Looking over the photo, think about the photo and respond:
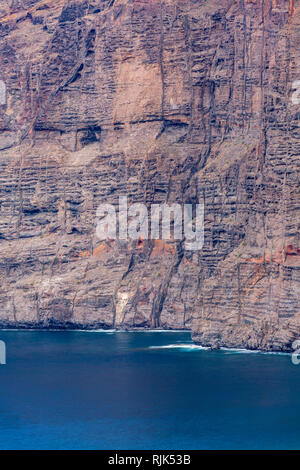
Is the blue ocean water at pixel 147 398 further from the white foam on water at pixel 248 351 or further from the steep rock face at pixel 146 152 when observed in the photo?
the steep rock face at pixel 146 152

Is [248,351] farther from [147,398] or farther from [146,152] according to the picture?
[146,152]

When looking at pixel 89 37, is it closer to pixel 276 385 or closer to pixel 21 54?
pixel 21 54

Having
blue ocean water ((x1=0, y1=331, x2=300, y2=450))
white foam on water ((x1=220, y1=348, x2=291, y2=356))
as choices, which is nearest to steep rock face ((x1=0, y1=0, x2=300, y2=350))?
white foam on water ((x1=220, y1=348, x2=291, y2=356))

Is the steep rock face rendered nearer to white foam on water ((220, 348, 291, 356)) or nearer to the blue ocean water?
white foam on water ((220, 348, 291, 356))

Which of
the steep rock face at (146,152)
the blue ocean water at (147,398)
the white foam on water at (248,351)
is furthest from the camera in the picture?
the steep rock face at (146,152)

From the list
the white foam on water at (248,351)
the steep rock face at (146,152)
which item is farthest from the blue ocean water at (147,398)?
the steep rock face at (146,152)

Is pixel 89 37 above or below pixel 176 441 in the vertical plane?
above
